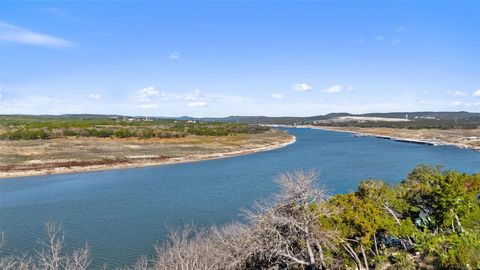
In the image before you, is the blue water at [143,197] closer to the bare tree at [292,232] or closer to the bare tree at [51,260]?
the bare tree at [51,260]

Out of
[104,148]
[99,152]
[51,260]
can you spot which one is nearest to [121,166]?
[99,152]

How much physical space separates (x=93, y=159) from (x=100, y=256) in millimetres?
45474

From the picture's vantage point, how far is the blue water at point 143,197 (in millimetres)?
28047

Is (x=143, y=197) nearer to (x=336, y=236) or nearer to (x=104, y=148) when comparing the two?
(x=336, y=236)

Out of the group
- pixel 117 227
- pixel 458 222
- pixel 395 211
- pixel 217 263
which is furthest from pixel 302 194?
pixel 117 227

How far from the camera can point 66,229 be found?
3036cm

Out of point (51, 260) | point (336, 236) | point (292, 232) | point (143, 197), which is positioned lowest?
point (143, 197)

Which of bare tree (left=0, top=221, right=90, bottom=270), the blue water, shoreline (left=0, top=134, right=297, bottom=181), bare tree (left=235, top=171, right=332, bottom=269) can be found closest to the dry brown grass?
shoreline (left=0, top=134, right=297, bottom=181)

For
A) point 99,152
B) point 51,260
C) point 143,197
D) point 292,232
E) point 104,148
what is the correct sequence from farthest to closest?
point 104,148 → point 99,152 → point 143,197 → point 51,260 → point 292,232

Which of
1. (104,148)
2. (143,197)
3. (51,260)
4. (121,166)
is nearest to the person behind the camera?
(51,260)

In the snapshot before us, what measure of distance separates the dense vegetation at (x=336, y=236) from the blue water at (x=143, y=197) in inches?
336

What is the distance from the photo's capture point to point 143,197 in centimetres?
4181

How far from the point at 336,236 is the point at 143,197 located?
28310 mm

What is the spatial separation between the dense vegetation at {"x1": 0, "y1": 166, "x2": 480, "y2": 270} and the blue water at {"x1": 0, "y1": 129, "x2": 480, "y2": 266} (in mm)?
8545
